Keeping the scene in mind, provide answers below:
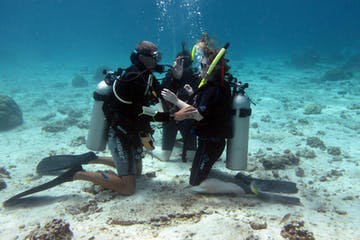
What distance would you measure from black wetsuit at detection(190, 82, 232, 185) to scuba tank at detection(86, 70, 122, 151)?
183cm

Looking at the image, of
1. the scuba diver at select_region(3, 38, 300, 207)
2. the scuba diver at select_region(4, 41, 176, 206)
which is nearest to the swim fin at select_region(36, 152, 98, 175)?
the scuba diver at select_region(4, 41, 176, 206)

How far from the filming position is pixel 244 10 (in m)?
144

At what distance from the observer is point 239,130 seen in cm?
528

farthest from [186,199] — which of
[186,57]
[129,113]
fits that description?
[186,57]

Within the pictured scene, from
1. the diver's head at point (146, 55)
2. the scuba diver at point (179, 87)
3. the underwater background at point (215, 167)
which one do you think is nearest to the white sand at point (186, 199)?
the underwater background at point (215, 167)

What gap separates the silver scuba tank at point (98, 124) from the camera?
5.50 meters

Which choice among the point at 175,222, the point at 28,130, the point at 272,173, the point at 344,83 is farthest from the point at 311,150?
the point at 344,83

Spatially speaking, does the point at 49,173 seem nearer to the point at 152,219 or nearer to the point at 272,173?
the point at 152,219

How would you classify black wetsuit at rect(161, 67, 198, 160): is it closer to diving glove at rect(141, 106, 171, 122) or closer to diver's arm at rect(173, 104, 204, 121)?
diving glove at rect(141, 106, 171, 122)

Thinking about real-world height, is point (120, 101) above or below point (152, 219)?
above

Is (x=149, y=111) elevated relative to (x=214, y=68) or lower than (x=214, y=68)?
lower

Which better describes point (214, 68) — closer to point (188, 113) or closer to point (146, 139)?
point (188, 113)

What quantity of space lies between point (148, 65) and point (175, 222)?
9.18ft

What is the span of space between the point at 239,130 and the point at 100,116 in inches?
115
